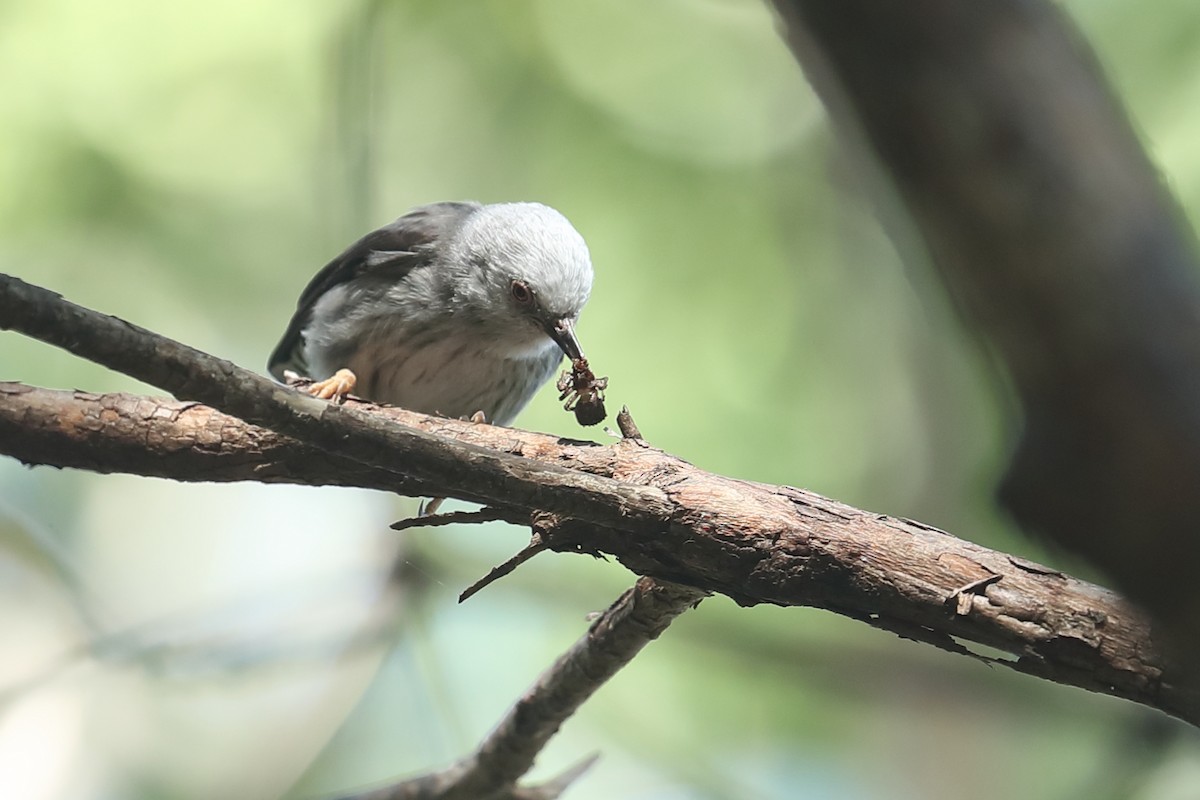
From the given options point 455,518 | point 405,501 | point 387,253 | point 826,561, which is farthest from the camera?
point 405,501

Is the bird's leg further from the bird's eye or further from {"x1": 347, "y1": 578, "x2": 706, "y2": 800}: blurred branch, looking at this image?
{"x1": 347, "y1": 578, "x2": 706, "y2": 800}: blurred branch

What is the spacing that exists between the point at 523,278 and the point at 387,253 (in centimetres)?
52

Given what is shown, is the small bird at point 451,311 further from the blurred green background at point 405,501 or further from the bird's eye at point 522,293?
the blurred green background at point 405,501

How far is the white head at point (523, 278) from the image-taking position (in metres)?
3.61

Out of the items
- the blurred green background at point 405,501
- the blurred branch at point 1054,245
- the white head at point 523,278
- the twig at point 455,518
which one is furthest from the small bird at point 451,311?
the blurred branch at point 1054,245

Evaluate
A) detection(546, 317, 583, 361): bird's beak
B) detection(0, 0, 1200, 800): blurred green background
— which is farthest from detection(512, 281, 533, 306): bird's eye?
detection(0, 0, 1200, 800): blurred green background

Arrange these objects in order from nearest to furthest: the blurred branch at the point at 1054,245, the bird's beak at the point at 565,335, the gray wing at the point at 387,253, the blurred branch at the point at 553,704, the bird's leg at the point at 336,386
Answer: the blurred branch at the point at 1054,245 < the blurred branch at the point at 553,704 < the bird's leg at the point at 336,386 < the bird's beak at the point at 565,335 < the gray wing at the point at 387,253

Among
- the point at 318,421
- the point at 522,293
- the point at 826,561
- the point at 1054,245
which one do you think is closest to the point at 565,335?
the point at 522,293

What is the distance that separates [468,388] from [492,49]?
164 cm

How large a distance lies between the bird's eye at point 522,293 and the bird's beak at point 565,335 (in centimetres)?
11

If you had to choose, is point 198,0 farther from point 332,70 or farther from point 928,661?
point 928,661

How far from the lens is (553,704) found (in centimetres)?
291

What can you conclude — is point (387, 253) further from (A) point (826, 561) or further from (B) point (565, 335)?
(A) point (826, 561)

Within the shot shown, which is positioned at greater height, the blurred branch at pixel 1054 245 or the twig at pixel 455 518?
the blurred branch at pixel 1054 245
